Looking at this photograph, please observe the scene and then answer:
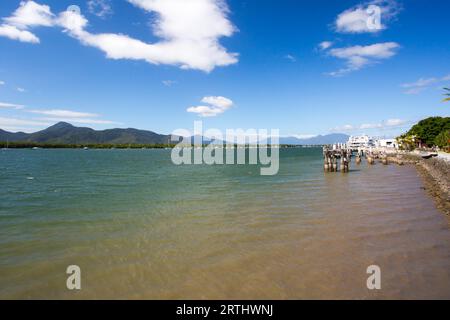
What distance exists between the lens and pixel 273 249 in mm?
10203

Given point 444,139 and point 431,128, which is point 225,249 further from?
point 431,128

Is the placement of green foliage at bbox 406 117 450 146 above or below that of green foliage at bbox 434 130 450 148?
above

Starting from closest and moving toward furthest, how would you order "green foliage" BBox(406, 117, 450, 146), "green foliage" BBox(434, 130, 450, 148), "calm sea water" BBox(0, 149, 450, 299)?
1. "calm sea water" BBox(0, 149, 450, 299)
2. "green foliage" BBox(434, 130, 450, 148)
3. "green foliage" BBox(406, 117, 450, 146)

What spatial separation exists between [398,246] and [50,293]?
11.4 meters

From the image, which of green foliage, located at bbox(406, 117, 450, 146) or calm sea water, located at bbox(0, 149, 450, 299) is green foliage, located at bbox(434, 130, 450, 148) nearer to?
green foliage, located at bbox(406, 117, 450, 146)

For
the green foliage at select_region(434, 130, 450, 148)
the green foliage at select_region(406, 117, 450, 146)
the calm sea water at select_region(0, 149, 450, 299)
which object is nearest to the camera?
the calm sea water at select_region(0, 149, 450, 299)

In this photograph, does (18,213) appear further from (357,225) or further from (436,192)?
(436,192)

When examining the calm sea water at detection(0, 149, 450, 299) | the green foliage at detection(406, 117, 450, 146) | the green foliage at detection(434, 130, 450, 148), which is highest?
the green foliage at detection(406, 117, 450, 146)

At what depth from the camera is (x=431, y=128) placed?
8675cm

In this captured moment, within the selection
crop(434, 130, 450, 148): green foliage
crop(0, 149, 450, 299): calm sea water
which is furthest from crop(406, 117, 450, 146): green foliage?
crop(0, 149, 450, 299): calm sea water

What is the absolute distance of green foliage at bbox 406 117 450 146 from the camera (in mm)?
83062

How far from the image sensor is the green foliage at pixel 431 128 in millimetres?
83062
